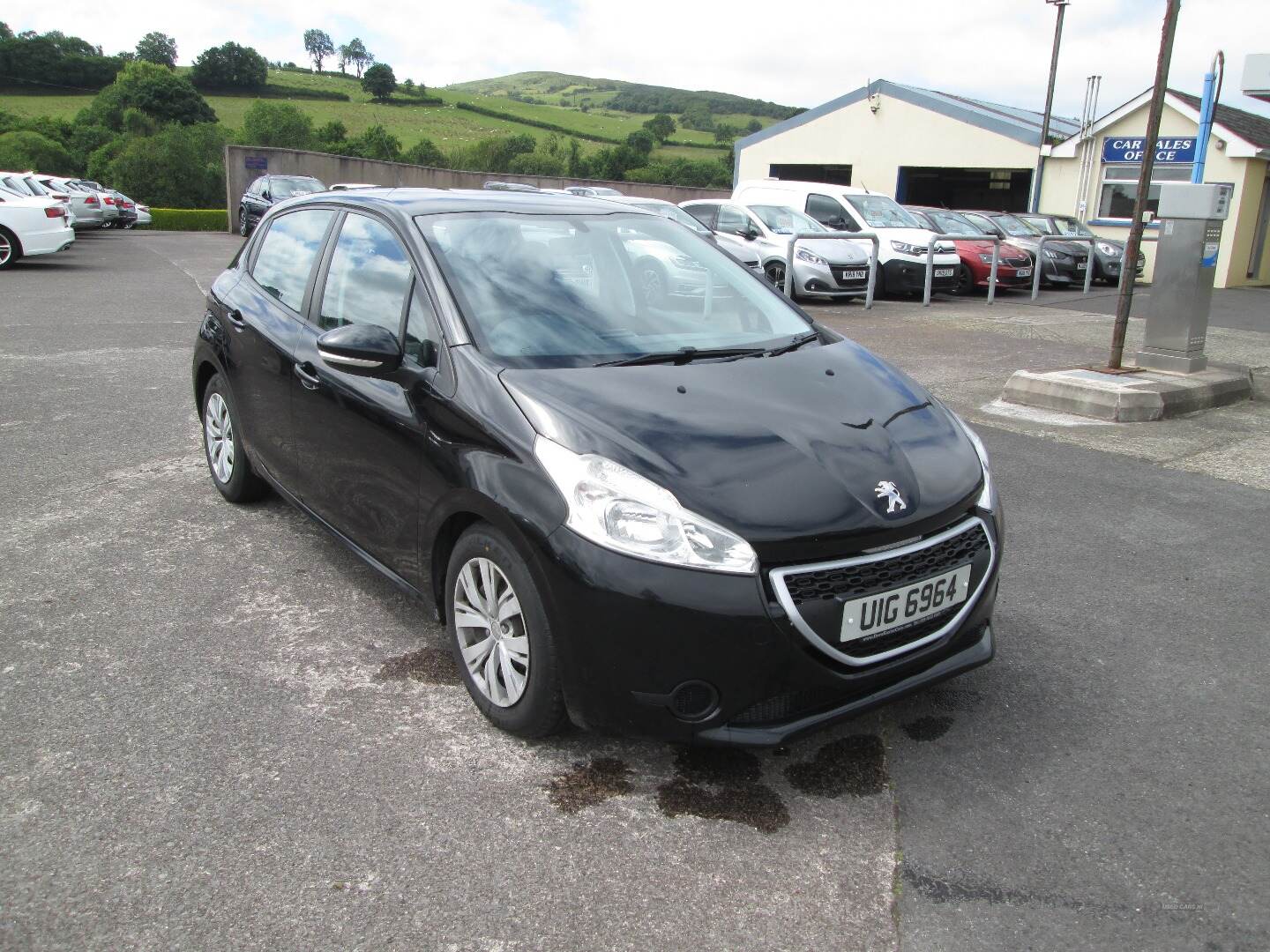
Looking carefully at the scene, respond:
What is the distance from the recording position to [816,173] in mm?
33219

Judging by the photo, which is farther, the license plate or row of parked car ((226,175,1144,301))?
row of parked car ((226,175,1144,301))

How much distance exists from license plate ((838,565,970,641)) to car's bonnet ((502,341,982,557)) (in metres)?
0.19

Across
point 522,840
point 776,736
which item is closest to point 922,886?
point 776,736

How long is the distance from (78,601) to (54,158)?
70.3 m

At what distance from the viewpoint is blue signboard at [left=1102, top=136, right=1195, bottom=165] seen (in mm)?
23422

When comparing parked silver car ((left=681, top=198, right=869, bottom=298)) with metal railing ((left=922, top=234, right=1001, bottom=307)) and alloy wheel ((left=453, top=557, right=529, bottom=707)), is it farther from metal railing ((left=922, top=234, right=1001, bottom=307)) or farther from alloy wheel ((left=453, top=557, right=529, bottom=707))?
alloy wheel ((left=453, top=557, right=529, bottom=707))

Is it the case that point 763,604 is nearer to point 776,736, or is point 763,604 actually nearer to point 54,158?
point 776,736

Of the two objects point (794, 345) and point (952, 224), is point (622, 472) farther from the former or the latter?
point (952, 224)

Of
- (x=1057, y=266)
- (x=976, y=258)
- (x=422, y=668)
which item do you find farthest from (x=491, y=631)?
(x=1057, y=266)

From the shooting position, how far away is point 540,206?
4191 millimetres

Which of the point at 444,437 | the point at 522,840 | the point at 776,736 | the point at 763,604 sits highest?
the point at 444,437

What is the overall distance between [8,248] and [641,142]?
62.4 meters

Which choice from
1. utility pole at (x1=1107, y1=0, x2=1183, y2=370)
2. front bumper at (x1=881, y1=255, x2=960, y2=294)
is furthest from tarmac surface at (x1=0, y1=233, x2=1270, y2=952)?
front bumper at (x1=881, y1=255, x2=960, y2=294)

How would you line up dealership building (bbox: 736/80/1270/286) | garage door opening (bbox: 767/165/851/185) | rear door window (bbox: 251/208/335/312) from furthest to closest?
garage door opening (bbox: 767/165/851/185) → dealership building (bbox: 736/80/1270/286) → rear door window (bbox: 251/208/335/312)
